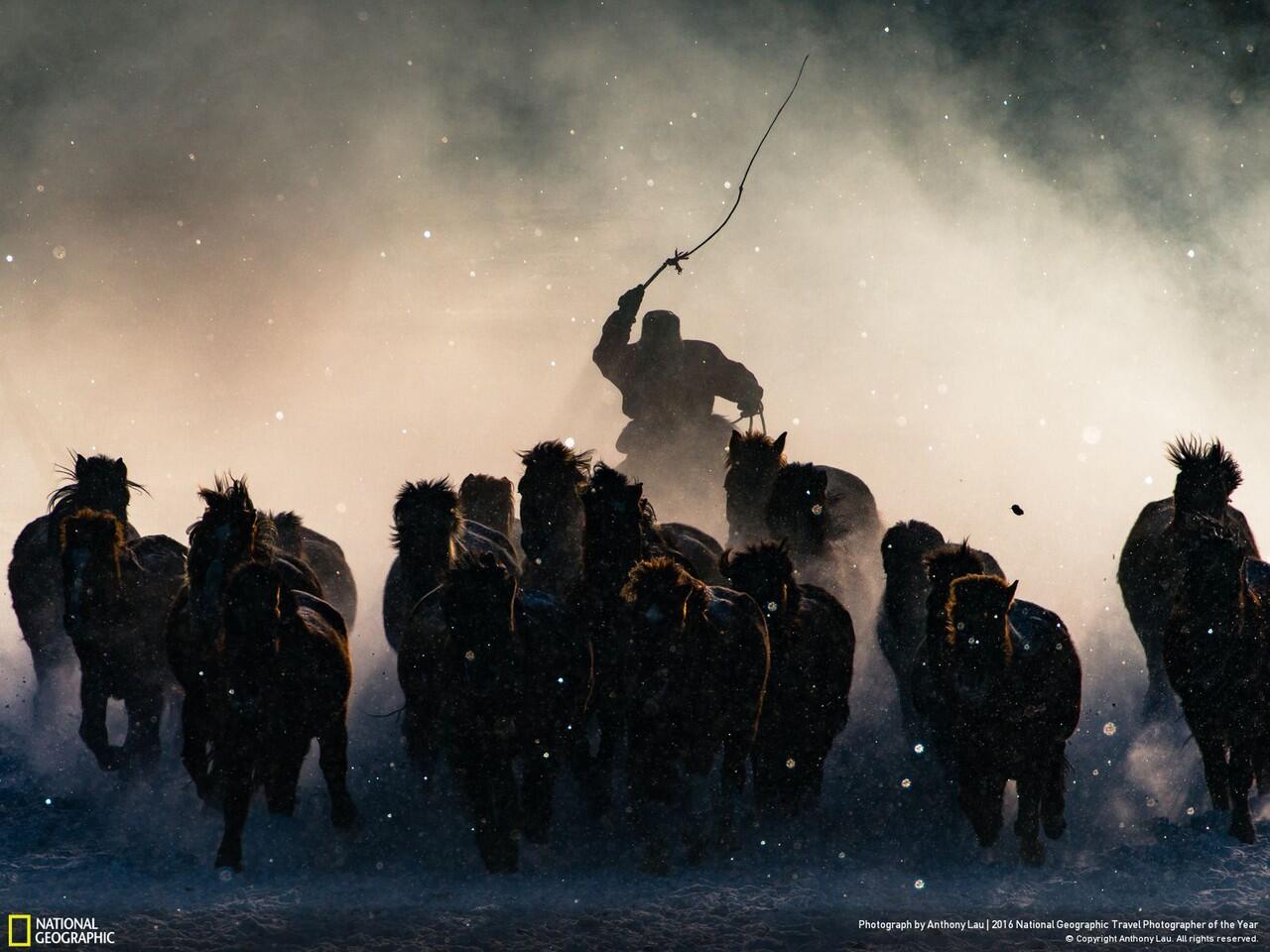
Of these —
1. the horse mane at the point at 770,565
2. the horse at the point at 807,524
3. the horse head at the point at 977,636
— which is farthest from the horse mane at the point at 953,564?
the horse at the point at 807,524

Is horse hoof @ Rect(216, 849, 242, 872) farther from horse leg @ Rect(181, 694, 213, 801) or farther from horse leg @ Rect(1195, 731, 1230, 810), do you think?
horse leg @ Rect(1195, 731, 1230, 810)

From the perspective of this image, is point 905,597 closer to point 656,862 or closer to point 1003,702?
point 1003,702

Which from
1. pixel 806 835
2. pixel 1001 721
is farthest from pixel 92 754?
pixel 1001 721

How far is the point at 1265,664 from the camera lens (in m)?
7.27

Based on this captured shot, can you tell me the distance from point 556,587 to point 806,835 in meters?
2.56

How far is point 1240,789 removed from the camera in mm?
7203

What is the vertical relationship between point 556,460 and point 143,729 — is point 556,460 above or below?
above

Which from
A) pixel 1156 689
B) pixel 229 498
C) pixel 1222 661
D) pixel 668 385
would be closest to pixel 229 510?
pixel 229 498

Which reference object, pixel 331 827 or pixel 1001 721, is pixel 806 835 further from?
pixel 331 827

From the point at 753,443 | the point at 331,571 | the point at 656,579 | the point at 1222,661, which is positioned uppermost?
the point at 753,443

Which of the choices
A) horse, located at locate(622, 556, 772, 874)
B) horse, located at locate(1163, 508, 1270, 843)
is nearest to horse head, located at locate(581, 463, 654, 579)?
horse, located at locate(622, 556, 772, 874)

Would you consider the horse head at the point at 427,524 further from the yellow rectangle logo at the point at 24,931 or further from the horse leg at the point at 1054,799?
the horse leg at the point at 1054,799

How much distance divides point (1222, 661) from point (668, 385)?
28.0 feet

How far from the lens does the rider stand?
14.3 meters
